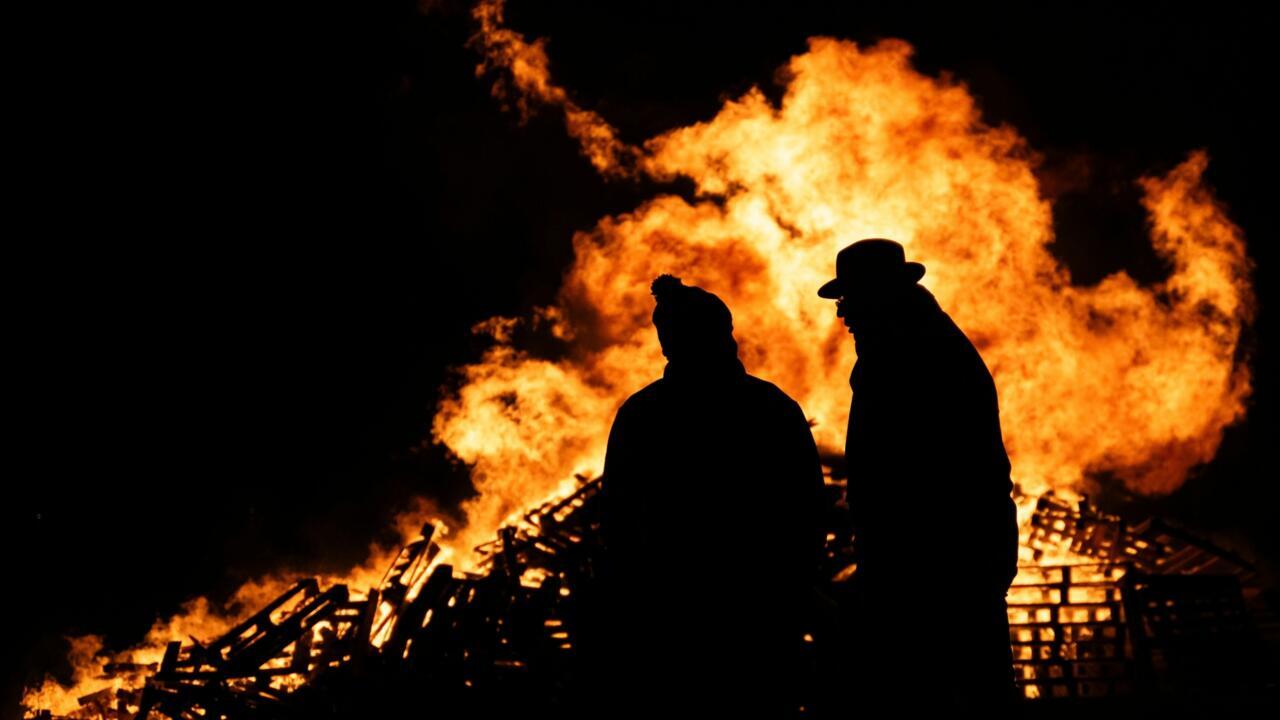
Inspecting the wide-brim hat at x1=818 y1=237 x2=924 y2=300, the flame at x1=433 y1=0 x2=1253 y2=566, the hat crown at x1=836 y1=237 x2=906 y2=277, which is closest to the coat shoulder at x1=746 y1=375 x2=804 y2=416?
the wide-brim hat at x1=818 y1=237 x2=924 y2=300

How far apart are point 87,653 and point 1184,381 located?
2719cm

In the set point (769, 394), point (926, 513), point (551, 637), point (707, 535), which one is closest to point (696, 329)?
point (769, 394)

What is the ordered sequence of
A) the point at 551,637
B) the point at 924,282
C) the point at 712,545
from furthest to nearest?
the point at 924,282 → the point at 551,637 → the point at 712,545

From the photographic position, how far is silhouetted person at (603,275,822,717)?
2393 millimetres

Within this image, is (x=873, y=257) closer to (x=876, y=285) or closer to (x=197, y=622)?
(x=876, y=285)

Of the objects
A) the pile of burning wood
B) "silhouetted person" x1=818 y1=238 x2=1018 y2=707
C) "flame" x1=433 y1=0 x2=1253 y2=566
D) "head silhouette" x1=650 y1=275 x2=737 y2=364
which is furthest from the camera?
"flame" x1=433 y1=0 x2=1253 y2=566

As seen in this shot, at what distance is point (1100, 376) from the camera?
1252 centimetres

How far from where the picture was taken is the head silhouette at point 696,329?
9.11ft

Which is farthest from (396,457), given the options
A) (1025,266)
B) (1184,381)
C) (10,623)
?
(1184,381)

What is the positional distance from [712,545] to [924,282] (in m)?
13.3

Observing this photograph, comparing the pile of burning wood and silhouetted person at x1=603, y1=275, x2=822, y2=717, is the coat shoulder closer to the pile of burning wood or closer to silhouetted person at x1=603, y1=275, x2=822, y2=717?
silhouetted person at x1=603, y1=275, x2=822, y2=717

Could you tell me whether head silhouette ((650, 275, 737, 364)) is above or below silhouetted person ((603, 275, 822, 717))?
above

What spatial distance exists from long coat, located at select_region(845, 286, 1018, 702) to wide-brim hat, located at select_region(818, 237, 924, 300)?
165mm

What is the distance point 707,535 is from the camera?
2549mm
